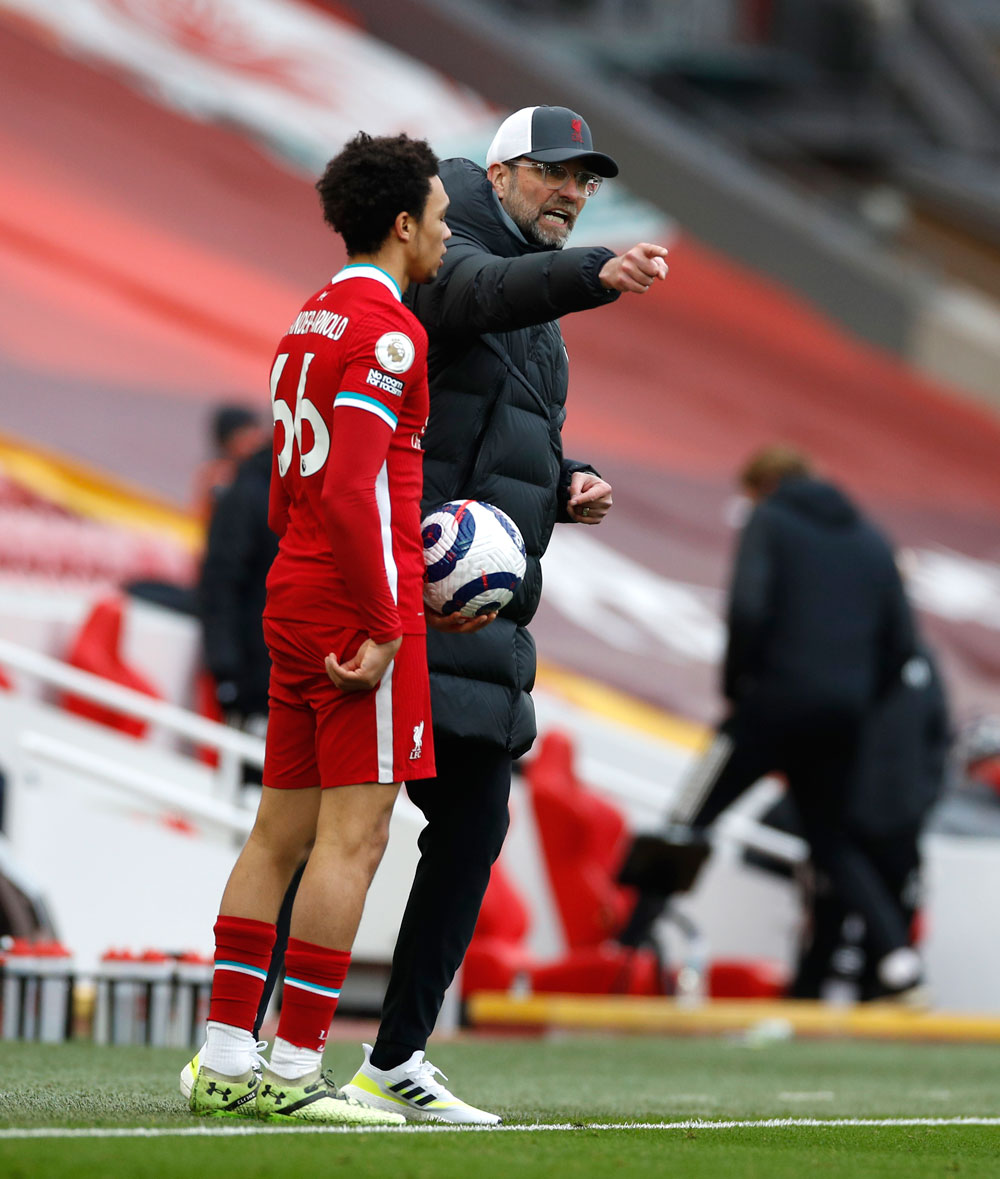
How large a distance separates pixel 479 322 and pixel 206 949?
3684 millimetres

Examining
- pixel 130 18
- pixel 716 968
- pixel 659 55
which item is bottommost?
pixel 716 968

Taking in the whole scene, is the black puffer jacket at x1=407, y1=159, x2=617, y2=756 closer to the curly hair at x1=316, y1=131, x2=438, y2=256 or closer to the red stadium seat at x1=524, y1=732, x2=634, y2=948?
the curly hair at x1=316, y1=131, x2=438, y2=256

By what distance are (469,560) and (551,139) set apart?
2.75 ft

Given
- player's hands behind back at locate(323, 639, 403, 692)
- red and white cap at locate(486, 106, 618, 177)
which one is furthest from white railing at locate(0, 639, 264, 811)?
player's hands behind back at locate(323, 639, 403, 692)

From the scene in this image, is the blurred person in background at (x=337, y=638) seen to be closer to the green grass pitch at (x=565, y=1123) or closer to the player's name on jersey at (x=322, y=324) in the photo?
the player's name on jersey at (x=322, y=324)

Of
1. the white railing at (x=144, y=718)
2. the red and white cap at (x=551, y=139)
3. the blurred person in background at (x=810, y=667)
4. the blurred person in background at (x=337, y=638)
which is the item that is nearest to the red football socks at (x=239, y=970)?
the blurred person in background at (x=337, y=638)

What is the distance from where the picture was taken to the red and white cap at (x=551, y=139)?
3.88 metres

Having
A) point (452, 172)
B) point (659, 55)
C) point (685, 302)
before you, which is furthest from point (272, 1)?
point (452, 172)

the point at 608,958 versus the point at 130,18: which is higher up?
the point at 130,18

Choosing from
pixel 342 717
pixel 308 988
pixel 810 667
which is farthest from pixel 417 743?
pixel 810 667

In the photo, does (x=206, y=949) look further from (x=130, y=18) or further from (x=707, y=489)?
(x=130, y=18)

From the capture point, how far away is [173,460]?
13188mm

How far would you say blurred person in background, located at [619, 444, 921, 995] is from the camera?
25.7ft

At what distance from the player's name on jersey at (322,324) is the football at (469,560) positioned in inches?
15.7
